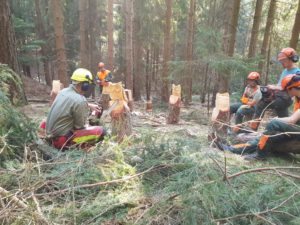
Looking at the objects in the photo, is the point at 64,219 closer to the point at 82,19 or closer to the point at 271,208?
the point at 271,208

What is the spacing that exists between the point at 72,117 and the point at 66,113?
0.16 metres

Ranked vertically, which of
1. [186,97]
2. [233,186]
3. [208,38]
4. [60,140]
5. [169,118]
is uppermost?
[208,38]

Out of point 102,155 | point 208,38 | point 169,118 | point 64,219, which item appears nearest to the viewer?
point 64,219

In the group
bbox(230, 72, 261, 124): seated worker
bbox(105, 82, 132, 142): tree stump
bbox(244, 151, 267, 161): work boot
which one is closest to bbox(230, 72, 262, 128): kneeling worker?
bbox(230, 72, 261, 124): seated worker

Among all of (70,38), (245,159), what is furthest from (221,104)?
(70,38)

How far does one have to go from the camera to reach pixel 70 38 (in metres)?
22.0

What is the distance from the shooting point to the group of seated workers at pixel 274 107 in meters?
4.49

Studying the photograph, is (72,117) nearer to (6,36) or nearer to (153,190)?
(153,190)

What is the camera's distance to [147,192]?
3045 millimetres

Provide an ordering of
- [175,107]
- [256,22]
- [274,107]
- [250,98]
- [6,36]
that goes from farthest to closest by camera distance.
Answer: [256,22], [175,107], [6,36], [250,98], [274,107]

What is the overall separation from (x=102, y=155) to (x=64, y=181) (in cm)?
68

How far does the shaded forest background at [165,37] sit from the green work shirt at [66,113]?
3.21 meters

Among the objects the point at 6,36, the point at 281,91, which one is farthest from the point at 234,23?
the point at 6,36

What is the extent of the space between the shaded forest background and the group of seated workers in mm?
2112
